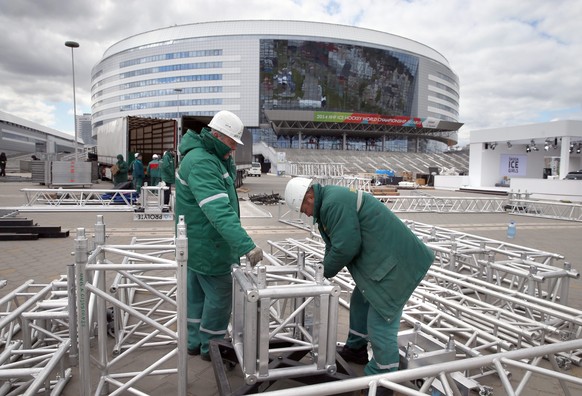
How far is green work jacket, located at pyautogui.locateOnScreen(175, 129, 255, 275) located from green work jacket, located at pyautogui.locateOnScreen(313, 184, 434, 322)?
2.59 feet

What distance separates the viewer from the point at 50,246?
7.82 m

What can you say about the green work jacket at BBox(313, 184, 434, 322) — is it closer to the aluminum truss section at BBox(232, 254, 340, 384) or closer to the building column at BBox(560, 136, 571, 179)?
the aluminum truss section at BBox(232, 254, 340, 384)

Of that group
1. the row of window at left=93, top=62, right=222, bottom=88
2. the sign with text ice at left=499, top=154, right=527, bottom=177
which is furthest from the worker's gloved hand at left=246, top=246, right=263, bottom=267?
the row of window at left=93, top=62, right=222, bottom=88

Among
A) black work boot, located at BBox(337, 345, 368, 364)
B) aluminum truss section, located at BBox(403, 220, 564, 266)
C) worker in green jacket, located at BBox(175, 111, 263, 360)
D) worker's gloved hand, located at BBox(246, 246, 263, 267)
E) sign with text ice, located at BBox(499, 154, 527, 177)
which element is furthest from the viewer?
sign with text ice, located at BBox(499, 154, 527, 177)

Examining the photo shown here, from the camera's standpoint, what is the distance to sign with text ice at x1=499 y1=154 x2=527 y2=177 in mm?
26781

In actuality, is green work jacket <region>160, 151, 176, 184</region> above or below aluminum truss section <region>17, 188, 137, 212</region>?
above

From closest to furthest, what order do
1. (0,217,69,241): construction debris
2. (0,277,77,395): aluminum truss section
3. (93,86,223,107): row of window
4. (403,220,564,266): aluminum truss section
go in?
(0,277,77,395): aluminum truss section, (403,220,564,266): aluminum truss section, (0,217,69,241): construction debris, (93,86,223,107): row of window

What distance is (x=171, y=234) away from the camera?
943 centimetres

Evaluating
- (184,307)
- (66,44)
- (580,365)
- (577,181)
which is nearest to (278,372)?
(184,307)

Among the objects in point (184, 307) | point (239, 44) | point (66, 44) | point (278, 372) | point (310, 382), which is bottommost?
point (310, 382)

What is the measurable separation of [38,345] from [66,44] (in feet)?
68.6

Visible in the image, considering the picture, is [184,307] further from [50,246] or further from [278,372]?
[50,246]

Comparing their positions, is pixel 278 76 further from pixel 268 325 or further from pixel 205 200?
pixel 268 325

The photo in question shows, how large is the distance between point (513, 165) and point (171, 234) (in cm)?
2647
